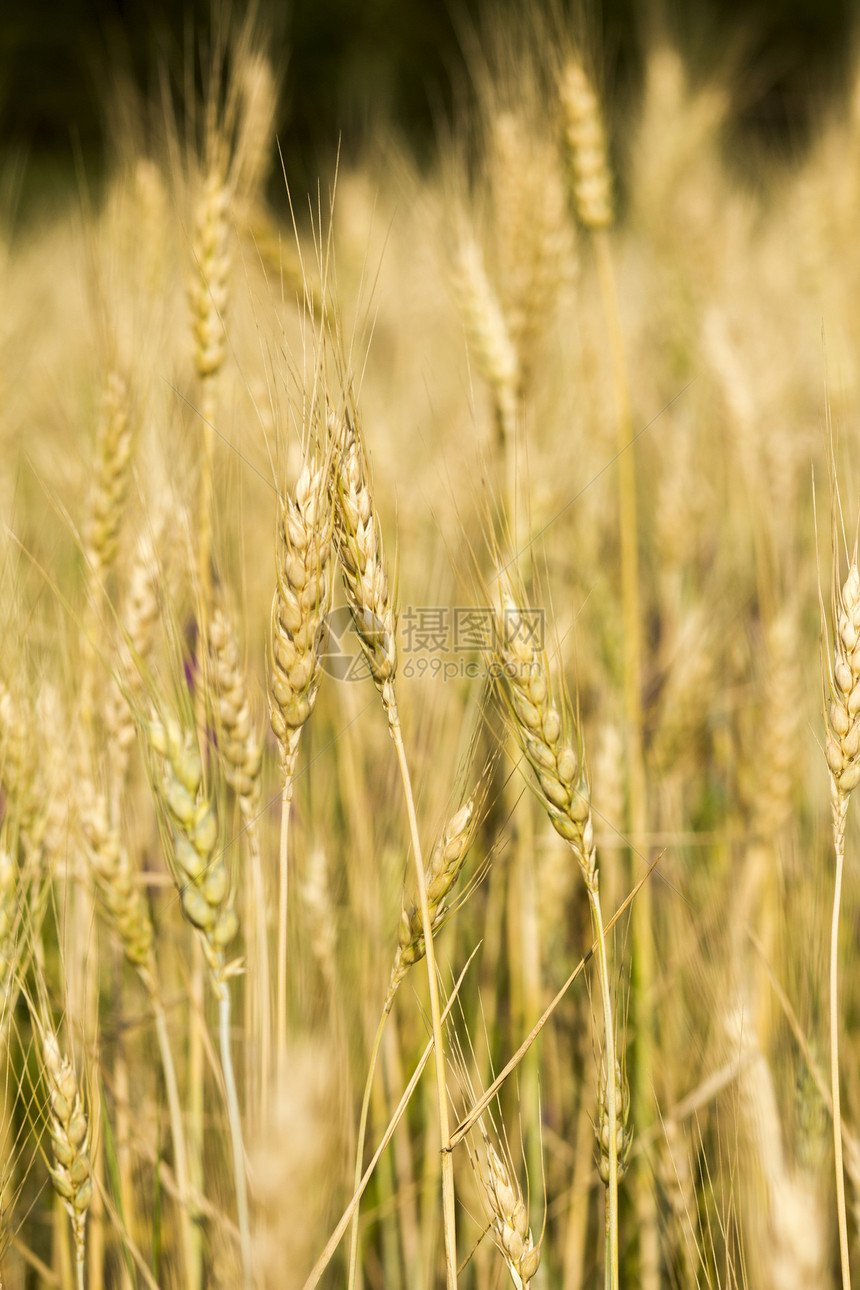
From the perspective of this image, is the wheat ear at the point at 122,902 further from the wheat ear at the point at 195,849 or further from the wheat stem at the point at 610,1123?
the wheat stem at the point at 610,1123

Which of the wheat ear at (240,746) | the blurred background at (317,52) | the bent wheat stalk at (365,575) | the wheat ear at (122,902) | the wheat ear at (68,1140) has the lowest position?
the wheat ear at (68,1140)

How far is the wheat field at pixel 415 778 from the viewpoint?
1.64ft

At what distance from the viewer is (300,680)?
1.54 ft

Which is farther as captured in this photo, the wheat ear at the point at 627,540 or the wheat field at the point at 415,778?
the wheat ear at the point at 627,540

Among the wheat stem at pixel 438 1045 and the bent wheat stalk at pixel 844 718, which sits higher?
the bent wheat stalk at pixel 844 718

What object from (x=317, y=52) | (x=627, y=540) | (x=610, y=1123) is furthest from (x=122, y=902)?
(x=317, y=52)

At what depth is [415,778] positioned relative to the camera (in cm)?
82

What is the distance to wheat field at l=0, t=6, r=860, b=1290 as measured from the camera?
1.64ft

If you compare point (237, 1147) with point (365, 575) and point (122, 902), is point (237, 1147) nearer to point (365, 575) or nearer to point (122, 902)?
point (122, 902)

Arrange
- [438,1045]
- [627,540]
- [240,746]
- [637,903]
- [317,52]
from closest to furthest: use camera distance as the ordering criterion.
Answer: [438,1045] → [240,746] → [637,903] → [627,540] → [317,52]

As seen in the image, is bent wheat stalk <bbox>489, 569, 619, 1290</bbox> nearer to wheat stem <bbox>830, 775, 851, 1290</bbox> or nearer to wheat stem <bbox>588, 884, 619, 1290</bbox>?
wheat stem <bbox>588, 884, 619, 1290</bbox>

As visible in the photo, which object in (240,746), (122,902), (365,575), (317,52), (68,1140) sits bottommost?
(68,1140)

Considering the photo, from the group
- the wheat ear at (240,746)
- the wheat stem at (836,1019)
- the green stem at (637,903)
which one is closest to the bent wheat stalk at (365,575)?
the wheat ear at (240,746)

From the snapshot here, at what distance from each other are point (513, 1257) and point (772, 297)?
6.78ft
